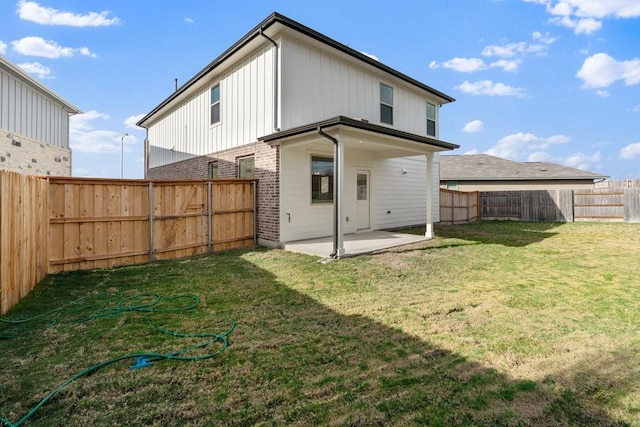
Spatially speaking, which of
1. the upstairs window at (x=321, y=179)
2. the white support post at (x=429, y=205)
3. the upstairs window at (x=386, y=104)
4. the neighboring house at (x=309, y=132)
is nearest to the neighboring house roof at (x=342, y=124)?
the neighboring house at (x=309, y=132)

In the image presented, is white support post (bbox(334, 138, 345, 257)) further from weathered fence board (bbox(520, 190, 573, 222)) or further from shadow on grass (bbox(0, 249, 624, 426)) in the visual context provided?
weathered fence board (bbox(520, 190, 573, 222))

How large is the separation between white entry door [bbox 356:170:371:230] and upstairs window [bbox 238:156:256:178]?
Result: 3.72m

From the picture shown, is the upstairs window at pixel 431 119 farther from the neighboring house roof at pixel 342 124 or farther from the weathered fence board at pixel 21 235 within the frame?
the weathered fence board at pixel 21 235

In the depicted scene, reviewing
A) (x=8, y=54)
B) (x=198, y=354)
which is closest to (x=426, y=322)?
(x=198, y=354)

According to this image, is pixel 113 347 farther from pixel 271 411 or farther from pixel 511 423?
pixel 511 423

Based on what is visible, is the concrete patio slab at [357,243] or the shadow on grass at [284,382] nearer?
the shadow on grass at [284,382]

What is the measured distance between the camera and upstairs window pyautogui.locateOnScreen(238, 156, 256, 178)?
10062 mm

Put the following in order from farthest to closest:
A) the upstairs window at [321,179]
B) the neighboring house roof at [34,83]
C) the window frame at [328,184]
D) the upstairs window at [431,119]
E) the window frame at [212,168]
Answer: the upstairs window at [431,119] < the window frame at [212,168] < the neighboring house roof at [34,83] < the upstairs window at [321,179] < the window frame at [328,184]

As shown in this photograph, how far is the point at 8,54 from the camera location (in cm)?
1126

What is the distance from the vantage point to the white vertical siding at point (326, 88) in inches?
359

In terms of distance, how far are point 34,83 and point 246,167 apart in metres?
10.4

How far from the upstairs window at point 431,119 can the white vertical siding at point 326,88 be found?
2224 millimetres

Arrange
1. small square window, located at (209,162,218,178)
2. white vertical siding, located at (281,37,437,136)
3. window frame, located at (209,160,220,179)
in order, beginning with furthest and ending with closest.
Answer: small square window, located at (209,162,218,178) < window frame, located at (209,160,220,179) < white vertical siding, located at (281,37,437,136)

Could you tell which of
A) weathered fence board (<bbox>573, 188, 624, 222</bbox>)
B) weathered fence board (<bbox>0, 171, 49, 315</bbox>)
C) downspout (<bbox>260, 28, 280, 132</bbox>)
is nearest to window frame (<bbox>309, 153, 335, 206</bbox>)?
downspout (<bbox>260, 28, 280, 132</bbox>)
